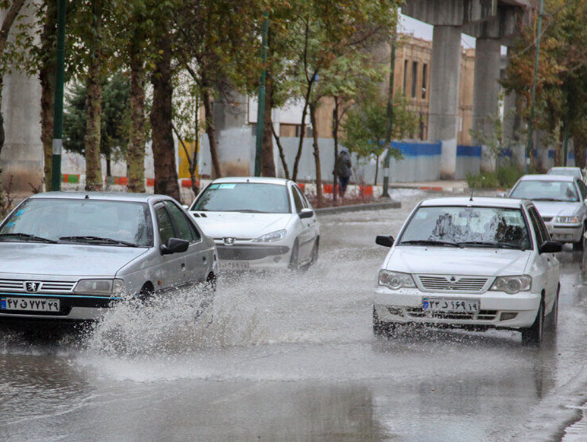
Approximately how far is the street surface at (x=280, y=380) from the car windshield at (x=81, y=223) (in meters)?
0.77

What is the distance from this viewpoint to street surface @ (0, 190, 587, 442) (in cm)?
628

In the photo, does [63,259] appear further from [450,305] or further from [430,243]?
[430,243]

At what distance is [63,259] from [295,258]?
6.44m

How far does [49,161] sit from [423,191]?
31.3m

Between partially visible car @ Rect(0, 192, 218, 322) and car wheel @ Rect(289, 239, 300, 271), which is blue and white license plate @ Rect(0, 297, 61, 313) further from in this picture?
car wheel @ Rect(289, 239, 300, 271)

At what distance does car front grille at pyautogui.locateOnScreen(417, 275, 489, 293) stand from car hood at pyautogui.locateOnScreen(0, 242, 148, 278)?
2.66m

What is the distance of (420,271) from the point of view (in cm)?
958

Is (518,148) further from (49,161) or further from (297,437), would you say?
(297,437)

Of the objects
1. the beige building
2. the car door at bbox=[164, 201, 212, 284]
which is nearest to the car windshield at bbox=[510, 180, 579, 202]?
the car door at bbox=[164, 201, 212, 284]

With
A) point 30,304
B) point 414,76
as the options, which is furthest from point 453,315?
point 414,76

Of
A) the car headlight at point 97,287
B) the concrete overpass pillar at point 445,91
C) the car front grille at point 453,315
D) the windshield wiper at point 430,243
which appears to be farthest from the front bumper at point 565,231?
the concrete overpass pillar at point 445,91

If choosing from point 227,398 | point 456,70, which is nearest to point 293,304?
point 227,398

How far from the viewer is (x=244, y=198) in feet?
51.4

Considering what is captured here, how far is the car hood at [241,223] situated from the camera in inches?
564
